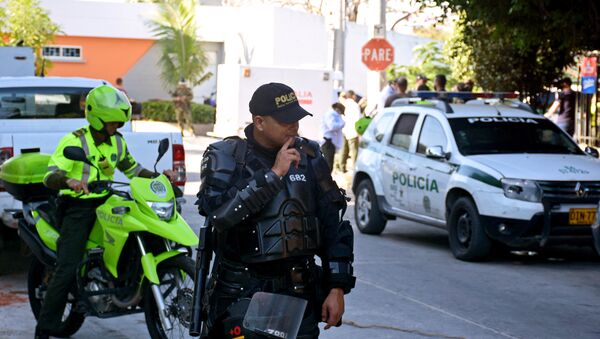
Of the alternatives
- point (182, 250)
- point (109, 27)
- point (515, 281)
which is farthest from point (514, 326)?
point (109, 27)

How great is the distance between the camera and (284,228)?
4637mm

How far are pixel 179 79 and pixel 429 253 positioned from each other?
29.7 meters

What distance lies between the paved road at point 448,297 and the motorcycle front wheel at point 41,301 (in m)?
0.23

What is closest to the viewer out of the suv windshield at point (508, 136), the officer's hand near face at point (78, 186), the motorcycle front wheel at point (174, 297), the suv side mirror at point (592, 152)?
the motorcycle front wheel at point (174, 297)

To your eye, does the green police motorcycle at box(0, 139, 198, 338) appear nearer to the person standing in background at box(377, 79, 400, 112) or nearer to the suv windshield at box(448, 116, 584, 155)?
the suv windshield at box(448, 116, 584, 155)

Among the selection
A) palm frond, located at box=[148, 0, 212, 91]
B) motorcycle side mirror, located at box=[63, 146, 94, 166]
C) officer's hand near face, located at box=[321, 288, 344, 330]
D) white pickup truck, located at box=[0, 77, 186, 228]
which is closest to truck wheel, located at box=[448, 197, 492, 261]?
white pickup truck, located at box=[0, 77, 186, 228]

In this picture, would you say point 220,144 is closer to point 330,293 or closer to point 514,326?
point 330,293

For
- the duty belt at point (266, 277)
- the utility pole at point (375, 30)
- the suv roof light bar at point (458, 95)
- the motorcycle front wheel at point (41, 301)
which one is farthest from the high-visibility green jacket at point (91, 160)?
the utility pole at point (375, 30)

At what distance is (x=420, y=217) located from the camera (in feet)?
42.5

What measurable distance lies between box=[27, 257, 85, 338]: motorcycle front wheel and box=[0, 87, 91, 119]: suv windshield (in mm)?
3536

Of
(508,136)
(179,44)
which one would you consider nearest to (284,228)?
(508,136)

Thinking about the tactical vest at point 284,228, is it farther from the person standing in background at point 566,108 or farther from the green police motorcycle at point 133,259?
the person standing in background at point 566,108

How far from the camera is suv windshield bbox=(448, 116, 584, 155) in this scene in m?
12.4

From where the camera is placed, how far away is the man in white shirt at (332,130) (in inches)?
796
